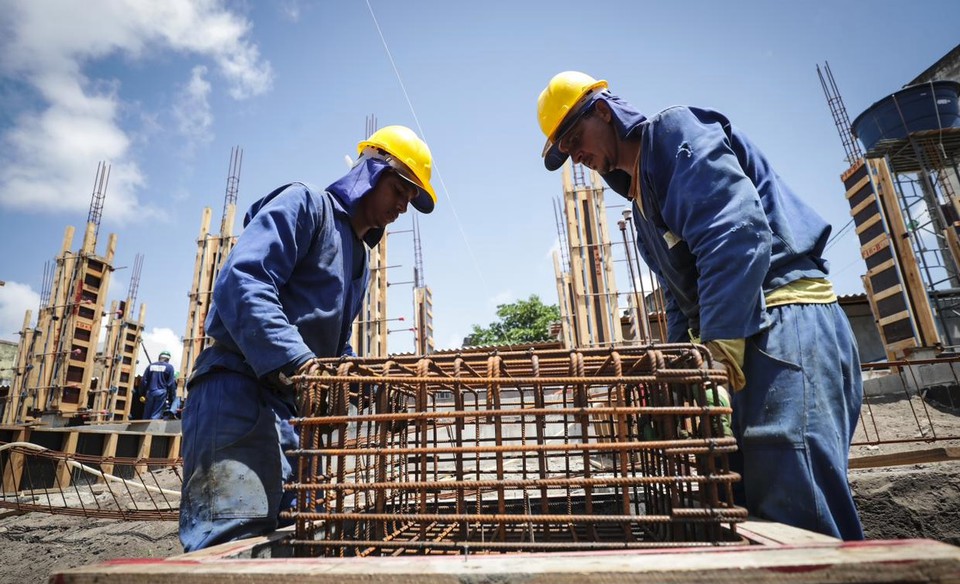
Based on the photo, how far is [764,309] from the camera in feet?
5.47

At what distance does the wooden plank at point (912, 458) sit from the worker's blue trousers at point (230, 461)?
5513mm

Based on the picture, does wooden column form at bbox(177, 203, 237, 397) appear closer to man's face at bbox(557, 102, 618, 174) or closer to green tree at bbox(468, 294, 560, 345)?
man's face at bbox(557, 102, 618, 174)

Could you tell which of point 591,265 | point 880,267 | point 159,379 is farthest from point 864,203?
point 159,379

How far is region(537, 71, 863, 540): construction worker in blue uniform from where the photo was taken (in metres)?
1.52

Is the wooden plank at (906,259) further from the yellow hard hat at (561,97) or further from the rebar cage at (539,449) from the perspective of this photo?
the rebar cage at (539,449)

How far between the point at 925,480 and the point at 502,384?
4666mm

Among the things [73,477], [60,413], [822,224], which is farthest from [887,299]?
[60,413]

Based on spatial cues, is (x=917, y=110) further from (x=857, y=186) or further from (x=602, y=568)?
(x=602, y=568)

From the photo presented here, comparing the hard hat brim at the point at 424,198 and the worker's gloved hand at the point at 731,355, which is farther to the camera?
the hard hat brim at the point at 424,198

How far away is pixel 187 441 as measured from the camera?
1921 mm

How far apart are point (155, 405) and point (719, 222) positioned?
559 inches

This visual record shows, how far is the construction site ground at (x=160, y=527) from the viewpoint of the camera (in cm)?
383

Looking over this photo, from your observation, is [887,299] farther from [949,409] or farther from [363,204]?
[363,204]

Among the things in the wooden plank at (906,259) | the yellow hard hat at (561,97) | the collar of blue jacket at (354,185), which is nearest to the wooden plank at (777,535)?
the yellow hard hat at (561,97)
